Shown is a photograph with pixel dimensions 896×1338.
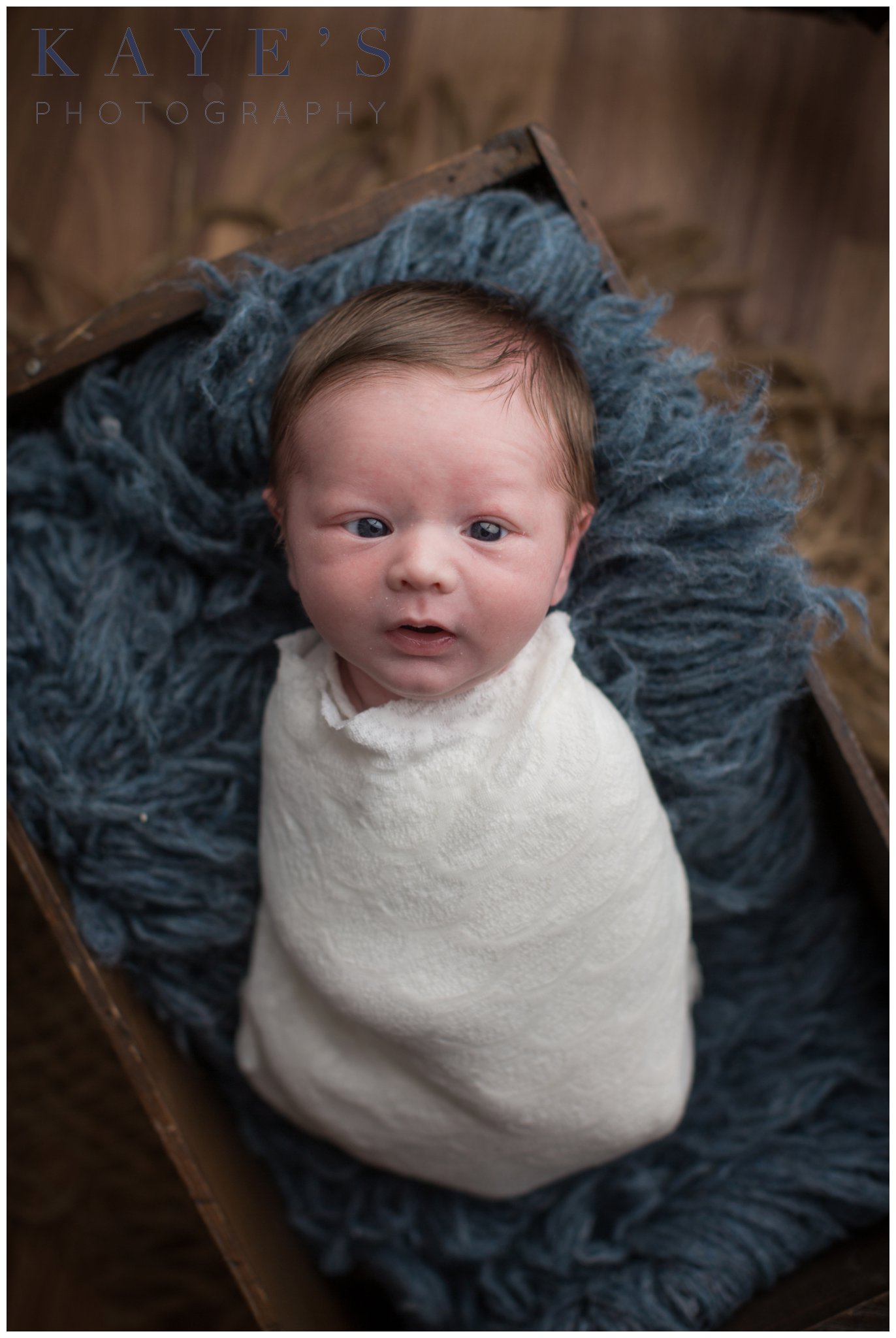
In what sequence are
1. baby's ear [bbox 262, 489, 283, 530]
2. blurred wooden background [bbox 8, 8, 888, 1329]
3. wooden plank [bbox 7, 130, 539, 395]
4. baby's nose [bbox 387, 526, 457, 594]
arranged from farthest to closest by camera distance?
blurred wooden background [bbox 8, 8, 888, 1329] < wooden plank [bbox 7, 130, 539, 395] < baby's ear [bbox 262, 489, 283, 530] < baby's nose [bbox 387, 526, 457, 594]

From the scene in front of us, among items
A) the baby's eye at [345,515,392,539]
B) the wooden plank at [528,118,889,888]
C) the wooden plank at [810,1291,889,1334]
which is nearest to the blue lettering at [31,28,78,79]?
the wooden plank at [528,118,889,888]

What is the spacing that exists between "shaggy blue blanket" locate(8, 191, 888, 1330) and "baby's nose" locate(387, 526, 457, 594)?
0.74 feet

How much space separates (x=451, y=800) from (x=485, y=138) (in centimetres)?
89

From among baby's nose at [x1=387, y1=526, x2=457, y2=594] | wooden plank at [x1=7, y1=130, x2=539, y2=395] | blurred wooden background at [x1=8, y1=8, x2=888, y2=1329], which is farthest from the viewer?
blurred wooden background at [x1=8, y1=8, x2=888, y2=1329]

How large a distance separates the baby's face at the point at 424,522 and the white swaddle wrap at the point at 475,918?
0.29ft

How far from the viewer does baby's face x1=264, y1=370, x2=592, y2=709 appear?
2.00ft

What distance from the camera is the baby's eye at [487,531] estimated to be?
0.63 meters

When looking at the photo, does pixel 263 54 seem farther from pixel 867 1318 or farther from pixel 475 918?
pixel 867 1318

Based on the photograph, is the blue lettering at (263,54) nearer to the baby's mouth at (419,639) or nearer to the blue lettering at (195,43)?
the blue lettering at (195,43)

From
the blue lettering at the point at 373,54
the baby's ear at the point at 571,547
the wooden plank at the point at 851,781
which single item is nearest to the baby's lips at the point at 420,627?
the baby's ear at the point at 571,547

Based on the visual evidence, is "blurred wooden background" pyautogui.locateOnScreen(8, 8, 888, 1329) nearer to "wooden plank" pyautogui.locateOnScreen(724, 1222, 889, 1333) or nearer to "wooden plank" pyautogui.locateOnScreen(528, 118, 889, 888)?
Result: "wooden plank" pyautogui.locateOnScreen(528, 118, 889, 888)

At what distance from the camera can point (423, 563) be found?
596 millimetres

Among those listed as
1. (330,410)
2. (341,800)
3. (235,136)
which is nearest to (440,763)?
(341,800)

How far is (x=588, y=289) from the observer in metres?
0.80
